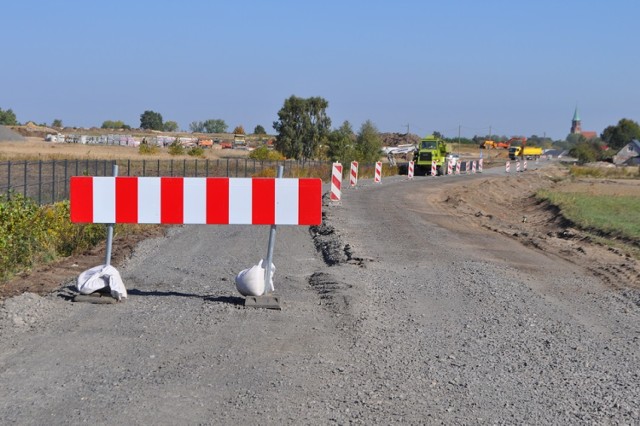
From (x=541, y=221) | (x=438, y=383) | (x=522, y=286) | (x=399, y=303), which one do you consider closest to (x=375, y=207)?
(x=541, y=221)

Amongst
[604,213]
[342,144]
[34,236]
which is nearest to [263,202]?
[34,236]

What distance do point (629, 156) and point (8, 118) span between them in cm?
11316

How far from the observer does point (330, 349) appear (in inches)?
312

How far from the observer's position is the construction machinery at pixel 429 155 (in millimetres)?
65500

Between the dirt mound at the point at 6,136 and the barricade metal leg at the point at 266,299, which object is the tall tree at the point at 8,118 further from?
the barricade metal leg at the point at 266,299

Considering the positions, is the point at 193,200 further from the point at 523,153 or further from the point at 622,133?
the point at 622,133

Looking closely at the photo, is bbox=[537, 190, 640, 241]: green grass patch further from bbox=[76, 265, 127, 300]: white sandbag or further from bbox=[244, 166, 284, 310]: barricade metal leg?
bbox=[76, 265, 127, 300]: white sandbag

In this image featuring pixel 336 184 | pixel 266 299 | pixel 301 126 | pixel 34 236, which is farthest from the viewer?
pixel 301 126

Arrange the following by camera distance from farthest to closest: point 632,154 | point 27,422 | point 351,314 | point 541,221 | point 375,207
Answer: point 632,154 → point 541,221 → point 375,207 → point 351,314 → point 27,422

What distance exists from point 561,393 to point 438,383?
91 cm

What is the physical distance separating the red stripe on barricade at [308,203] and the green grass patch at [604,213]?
1337 centimetres

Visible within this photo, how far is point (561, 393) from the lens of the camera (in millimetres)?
6793

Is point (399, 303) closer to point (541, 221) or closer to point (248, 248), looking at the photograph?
point (248, 248)

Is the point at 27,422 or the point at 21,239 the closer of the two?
the point at 27,422
